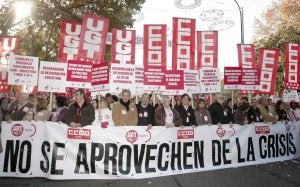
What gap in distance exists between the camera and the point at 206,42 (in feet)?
46.4

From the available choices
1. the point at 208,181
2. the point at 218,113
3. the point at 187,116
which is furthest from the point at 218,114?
the point at 208,181

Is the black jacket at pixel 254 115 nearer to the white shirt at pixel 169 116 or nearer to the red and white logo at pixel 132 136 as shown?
the white shirt at pixel 169 116

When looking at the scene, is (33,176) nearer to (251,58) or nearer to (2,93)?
(2,93)

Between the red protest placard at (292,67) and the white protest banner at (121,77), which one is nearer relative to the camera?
the white protest banner at (121,77)

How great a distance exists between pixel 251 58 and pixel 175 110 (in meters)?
6.60

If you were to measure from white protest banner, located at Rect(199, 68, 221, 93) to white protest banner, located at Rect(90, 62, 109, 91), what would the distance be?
13.2 ft

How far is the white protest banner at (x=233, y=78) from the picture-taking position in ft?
42.0

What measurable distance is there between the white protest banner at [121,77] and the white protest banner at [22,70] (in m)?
2.13

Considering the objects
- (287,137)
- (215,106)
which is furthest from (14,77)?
(287,137)

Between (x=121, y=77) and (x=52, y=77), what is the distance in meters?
1.91

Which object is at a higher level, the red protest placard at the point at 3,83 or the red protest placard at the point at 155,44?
the red protest placard at the point at 155,44

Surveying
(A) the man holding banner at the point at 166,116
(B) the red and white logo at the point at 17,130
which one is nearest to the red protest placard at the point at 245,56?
(A) the man holding banner at the point at 166,116

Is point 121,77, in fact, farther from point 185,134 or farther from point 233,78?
point 233,78

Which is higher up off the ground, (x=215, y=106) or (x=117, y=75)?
(x=117, y=75)
